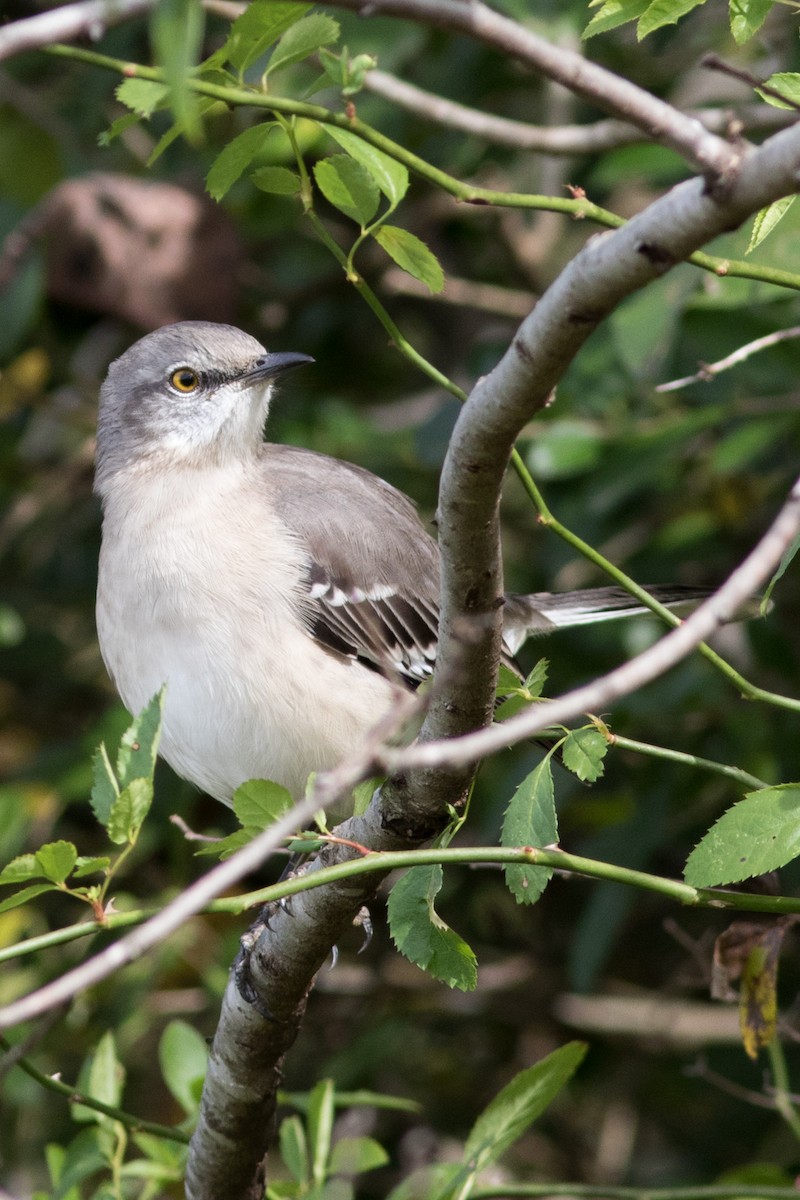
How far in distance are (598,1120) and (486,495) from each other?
5.19 meters

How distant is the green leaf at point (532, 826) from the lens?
245 cm

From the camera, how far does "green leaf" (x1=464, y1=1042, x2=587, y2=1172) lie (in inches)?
123

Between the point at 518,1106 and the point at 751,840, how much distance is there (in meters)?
1.06

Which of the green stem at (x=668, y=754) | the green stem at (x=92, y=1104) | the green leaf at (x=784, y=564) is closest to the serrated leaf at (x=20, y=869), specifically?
the green stem at (x=92, y=1104)

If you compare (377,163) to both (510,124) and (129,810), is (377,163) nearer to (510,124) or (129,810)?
(510,124)

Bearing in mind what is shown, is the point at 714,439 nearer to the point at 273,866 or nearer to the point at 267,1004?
the point at 273,866

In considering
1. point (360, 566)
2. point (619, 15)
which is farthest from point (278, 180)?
point (360, 566)

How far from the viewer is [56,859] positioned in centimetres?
225

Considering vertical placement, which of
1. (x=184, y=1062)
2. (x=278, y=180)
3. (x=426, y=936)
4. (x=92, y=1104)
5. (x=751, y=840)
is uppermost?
(x=278, y=180)

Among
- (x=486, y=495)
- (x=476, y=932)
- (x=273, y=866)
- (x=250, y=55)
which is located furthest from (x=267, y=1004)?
(x=476, y=932)

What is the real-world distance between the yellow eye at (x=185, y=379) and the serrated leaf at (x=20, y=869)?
284 cm

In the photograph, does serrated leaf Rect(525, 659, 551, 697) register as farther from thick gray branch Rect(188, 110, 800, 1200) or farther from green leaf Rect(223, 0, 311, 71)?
green leaf Rect(223, 0, 311, 71)

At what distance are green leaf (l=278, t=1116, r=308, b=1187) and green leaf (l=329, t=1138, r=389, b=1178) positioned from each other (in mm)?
70

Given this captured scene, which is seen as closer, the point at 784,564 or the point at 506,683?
the point at 784,564
